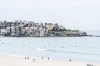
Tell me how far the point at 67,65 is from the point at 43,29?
414 feet

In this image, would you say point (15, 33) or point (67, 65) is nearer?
point (67, 65)

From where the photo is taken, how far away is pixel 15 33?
555 ft

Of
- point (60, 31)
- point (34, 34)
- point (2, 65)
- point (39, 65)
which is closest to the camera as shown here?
point (2, 65)

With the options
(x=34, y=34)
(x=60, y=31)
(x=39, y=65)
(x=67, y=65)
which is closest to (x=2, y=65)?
(x=39, y=65)

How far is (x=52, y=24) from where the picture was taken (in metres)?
187

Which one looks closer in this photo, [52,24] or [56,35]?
[56,35]

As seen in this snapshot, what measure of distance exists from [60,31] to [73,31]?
887cm

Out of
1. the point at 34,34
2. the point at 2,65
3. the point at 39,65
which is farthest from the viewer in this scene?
the point at 34,34

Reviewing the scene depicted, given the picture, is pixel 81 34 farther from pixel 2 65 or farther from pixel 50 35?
pixel 2 65

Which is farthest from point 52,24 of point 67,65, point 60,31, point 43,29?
point 67,65

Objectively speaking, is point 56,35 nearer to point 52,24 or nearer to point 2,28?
point 52,24

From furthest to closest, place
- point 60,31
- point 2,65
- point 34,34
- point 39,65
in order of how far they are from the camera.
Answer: point 60,31
point 34,34
point 39,65
point 2,65

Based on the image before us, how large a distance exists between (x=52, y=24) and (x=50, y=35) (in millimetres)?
19182

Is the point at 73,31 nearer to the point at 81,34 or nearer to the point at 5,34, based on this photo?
the point at 81,34
